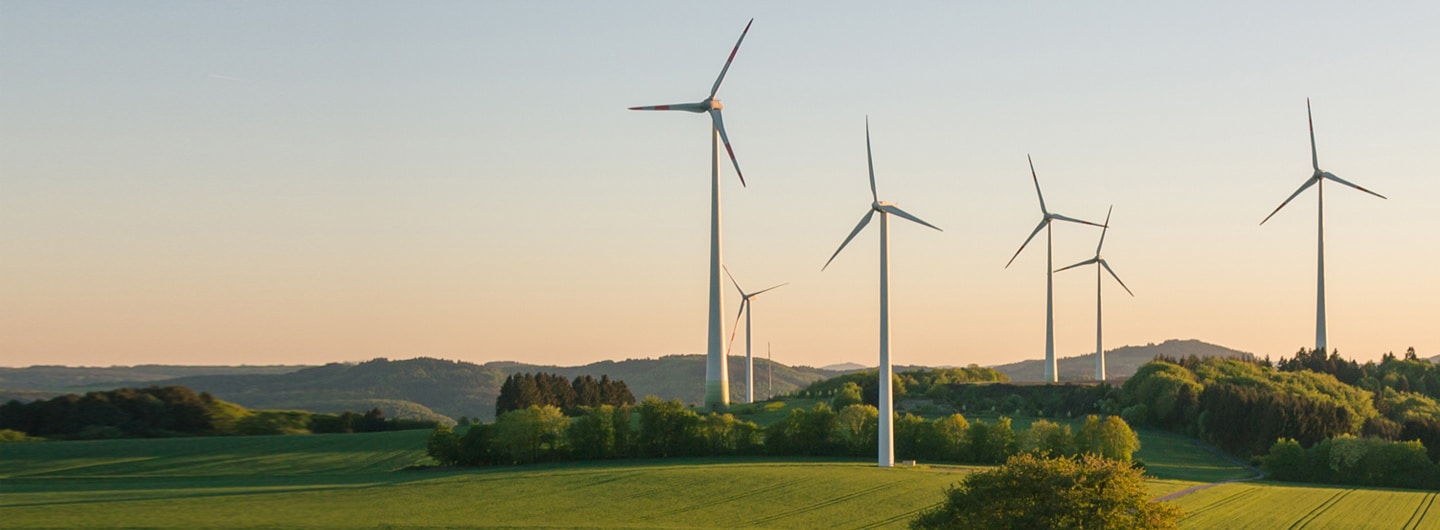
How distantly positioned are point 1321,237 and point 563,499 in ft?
399

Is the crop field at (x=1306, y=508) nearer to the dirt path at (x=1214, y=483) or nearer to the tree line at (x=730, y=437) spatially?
the dirt path at (x=1214, y=483)

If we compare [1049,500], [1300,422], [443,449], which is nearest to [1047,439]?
[1300,422]

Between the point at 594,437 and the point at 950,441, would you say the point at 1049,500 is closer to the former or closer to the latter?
the point at 950,441

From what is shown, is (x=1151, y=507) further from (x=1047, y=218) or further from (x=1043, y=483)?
(x=1047, y=218)

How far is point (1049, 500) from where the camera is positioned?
70.1 metres

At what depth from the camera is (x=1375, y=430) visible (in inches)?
6363

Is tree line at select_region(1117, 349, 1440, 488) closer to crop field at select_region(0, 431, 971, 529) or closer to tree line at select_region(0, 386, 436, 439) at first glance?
crop field at select_region(0, 431, 971, 529)

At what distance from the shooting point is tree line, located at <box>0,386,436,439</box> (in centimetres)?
13988

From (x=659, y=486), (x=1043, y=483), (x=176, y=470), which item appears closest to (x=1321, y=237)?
(x=659, y=486)

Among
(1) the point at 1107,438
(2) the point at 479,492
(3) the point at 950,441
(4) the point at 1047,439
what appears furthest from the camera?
(3) the point at 950,441

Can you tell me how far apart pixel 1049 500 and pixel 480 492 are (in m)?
45.1

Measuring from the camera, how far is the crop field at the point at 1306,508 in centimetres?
8819

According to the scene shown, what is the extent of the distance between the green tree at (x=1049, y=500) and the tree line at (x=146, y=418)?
3793 inches

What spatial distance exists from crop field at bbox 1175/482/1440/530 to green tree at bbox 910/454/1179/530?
1573 centimetres
